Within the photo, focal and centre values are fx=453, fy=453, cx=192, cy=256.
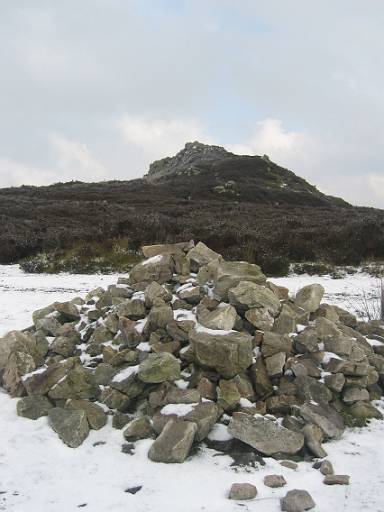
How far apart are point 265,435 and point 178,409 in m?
0.79

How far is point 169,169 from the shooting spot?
7181 centimetres

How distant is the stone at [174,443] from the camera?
12.0 feet

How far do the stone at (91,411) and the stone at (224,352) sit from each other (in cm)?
105

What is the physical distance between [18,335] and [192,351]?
84.0 inches

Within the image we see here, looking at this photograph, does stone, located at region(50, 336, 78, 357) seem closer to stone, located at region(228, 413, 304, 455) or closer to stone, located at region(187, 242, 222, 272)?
stone, located at region(187, 242, 222, 272)

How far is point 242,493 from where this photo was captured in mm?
3209

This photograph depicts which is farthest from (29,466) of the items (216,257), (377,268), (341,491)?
(377,268)

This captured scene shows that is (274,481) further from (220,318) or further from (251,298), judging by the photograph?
(251,298)

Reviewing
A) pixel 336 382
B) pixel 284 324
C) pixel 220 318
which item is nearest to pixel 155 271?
pixel 220 318

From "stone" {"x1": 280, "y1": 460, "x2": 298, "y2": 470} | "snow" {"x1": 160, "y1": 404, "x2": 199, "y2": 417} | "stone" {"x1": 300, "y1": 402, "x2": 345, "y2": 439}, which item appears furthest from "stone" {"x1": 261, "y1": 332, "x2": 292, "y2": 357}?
"stone" {"x1": 280, "y1": 460, "x2": 298, "y2": 470}

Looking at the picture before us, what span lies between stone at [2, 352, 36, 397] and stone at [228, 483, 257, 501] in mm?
2621

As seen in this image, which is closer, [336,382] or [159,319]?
[336,382]

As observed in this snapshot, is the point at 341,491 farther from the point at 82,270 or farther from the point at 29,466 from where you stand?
the point at 82,270

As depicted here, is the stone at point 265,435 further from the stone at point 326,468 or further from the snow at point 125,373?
the snow at point 125,373
